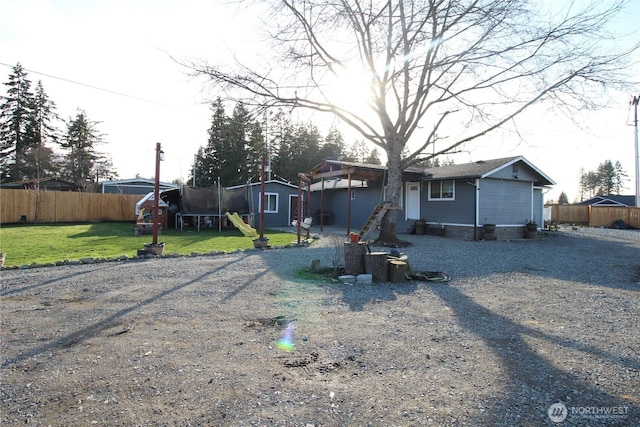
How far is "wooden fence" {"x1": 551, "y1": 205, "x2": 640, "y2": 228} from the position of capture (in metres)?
25.4

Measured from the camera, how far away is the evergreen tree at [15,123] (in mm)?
34750

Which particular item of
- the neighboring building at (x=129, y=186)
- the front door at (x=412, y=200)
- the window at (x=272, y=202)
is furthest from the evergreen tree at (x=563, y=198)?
the neighboring building at (x=129, y=186)

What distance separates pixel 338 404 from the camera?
7.91 ft

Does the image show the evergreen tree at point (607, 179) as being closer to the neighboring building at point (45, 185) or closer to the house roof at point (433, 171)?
the house roof at point (433, 171)

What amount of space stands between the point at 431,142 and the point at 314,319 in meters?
9.53

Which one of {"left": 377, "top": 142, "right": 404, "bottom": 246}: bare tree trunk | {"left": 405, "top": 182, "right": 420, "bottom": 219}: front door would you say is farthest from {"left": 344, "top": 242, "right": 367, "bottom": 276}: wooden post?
{"left": 405, "top": 182, "right": 420, "bottom": 219}: front door

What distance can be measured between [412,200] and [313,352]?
1507 cm

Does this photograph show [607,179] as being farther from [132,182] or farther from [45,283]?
[45,283]

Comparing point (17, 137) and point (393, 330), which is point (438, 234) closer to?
point (393, 330)

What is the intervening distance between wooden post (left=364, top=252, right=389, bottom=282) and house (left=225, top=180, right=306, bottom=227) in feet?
44.6

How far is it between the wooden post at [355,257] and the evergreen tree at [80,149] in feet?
122

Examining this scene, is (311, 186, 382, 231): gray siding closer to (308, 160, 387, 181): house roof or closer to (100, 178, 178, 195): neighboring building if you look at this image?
(308, 160, 387, 181): house roof

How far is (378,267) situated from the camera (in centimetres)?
654

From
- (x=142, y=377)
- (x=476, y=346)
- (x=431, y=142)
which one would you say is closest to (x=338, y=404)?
(x=142, y=377)
